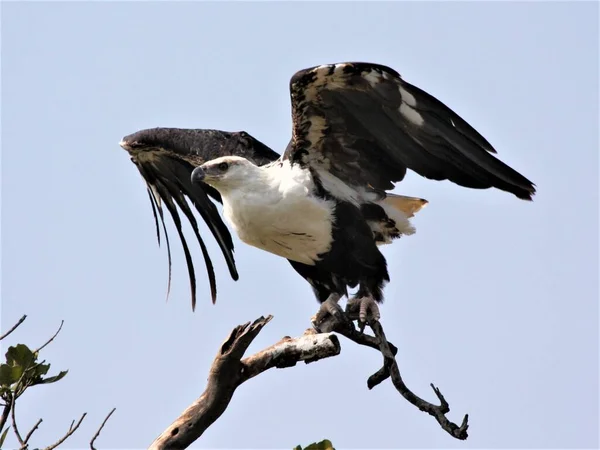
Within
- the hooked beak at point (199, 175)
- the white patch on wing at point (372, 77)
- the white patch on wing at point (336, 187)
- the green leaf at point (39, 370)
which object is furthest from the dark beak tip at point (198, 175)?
the green leaf at point (39, 370)

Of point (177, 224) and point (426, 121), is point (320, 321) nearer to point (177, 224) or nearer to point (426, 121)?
point (426, 121)

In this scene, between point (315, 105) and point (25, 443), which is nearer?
point (25, 443)

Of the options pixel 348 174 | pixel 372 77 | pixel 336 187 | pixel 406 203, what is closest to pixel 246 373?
pixel 336 187

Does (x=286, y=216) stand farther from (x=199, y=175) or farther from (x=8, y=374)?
(x=8, y=374)

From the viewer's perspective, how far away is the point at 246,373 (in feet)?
22.7

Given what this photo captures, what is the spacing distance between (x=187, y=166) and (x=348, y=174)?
7.65ft

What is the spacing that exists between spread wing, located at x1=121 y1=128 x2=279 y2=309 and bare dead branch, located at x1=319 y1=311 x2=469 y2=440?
1984mm

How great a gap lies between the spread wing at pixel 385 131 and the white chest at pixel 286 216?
14.3 inches

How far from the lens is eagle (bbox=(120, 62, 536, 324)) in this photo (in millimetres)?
7910

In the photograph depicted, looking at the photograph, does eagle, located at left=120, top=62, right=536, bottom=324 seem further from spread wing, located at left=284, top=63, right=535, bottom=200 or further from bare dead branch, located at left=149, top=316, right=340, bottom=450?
bare dead branch, located at left=149, top=316, right=340, bottom=450

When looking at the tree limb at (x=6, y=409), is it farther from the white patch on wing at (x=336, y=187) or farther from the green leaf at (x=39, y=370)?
the white patch on wing at (x=336, y=187)


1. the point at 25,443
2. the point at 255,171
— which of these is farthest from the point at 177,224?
the point at 25,443

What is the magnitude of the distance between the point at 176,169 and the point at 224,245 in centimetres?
93

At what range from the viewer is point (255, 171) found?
28.2 feet
